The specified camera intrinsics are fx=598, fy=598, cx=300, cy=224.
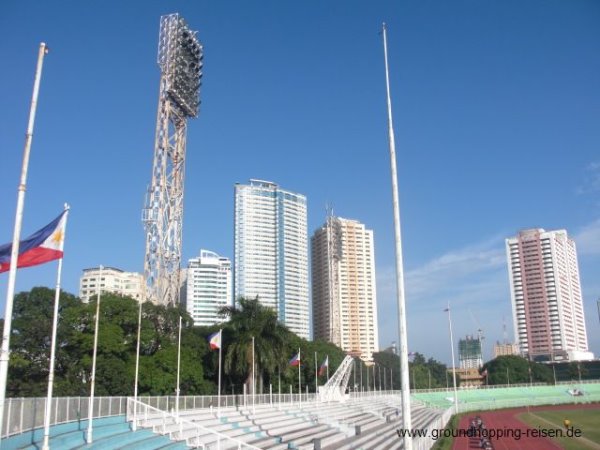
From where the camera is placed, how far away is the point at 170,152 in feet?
239

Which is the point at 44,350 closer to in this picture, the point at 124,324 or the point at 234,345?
the point at 124,324

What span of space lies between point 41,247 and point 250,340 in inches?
1615

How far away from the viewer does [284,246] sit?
19938 centimetres

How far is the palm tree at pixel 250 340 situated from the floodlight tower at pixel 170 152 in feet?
47.9

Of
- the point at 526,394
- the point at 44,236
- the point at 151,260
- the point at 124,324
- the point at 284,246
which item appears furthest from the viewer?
the point at 284,246

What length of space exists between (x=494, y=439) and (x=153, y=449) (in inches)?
1310

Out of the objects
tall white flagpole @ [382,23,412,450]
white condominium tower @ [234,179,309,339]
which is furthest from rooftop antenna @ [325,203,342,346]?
tall white flagpole @ [382,23,412,450]

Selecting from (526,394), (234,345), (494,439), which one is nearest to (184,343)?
(234,345)

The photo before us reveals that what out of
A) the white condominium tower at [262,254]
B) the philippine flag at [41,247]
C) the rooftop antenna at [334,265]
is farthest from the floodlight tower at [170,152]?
the white condominium tower at [262,254]

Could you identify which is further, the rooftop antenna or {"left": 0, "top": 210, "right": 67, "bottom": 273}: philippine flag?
the rooftop antenna

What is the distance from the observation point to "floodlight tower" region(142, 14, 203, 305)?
68812 millimetres

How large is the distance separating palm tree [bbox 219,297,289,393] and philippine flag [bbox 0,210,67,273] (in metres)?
39.4

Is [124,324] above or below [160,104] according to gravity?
below

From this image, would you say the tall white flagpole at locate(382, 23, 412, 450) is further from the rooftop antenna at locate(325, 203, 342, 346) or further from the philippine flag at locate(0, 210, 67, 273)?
the rooftop antenna at locate(325, 203, 342, 346)
